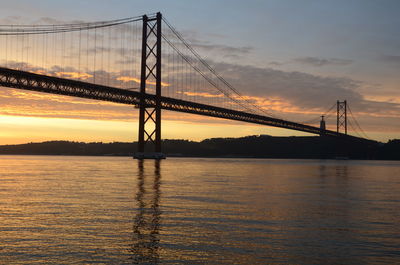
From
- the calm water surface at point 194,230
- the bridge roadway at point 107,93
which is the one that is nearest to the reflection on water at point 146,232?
the calm water surface at point 194,230

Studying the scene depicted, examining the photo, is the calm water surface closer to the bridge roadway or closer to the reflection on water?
the reflection on water

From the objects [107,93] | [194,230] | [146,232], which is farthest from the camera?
[107,93]

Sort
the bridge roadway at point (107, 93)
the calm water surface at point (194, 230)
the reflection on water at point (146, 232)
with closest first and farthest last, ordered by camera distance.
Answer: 1. the reflection on water at point (146, 232)
2. the calm water surface at point (194, 230)
3. the bridge roadway at point (107, 93)

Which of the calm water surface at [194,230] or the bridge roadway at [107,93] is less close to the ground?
the bridge roadway at [107,93]

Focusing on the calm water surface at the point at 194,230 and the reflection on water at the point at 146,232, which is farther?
the calm water surface at the point at 194,230

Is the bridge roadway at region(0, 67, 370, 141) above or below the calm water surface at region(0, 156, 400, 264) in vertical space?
above

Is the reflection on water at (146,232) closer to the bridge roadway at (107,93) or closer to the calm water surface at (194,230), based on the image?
the calm water surface at (194,230)

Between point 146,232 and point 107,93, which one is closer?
point 146,232

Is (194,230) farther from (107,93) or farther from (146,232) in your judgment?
(107,93)

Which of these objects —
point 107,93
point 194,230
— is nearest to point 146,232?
point 194,230

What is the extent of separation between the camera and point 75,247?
10227mm

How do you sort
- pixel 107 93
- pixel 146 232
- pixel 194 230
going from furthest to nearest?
pixel 107 93, pixel 194 230, pixel 146 232

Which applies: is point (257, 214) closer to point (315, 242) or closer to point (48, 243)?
point (315, 242)

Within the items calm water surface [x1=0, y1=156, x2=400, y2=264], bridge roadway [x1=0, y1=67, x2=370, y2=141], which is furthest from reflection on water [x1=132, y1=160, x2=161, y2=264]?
bridge roadway [x1=0, y1=67, x2=370, y2=141]
